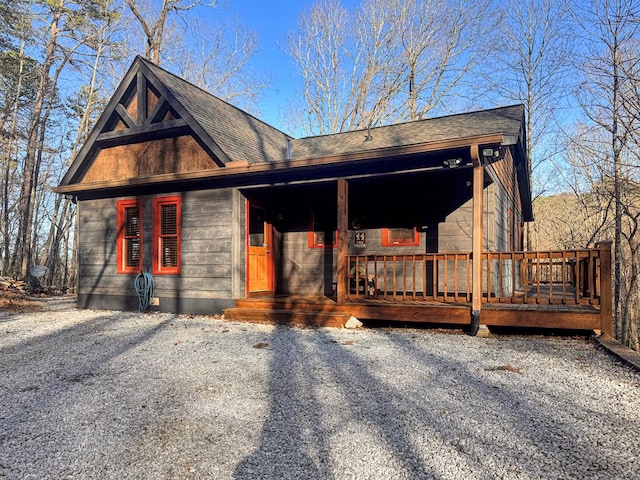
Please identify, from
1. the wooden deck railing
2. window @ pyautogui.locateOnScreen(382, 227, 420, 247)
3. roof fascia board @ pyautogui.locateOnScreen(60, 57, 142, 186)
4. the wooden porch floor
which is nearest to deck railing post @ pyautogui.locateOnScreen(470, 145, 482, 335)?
the wooden porch floor

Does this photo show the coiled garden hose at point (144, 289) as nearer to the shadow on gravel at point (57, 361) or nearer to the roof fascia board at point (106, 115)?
the shadow on gravel at point (57, 361)

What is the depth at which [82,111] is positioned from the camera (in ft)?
66.5

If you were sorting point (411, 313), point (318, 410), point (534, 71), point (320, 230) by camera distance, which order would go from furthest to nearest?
point (534, 71), point (320, 230), point (411, 313), point (318, 410)

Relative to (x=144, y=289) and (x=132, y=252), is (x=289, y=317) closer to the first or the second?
(x=144, y=289)

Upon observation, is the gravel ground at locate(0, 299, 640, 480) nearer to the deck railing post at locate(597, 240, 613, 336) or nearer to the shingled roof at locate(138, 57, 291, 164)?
the deck railing post at locate(597, 240, 613, 336)

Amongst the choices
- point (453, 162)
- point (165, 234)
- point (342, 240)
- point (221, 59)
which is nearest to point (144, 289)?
point (165, 234)

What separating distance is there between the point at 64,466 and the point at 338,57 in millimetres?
23575

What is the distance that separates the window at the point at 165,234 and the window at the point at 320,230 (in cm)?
282

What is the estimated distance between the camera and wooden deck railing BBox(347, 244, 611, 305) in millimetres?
5812

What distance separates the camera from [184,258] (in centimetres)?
832

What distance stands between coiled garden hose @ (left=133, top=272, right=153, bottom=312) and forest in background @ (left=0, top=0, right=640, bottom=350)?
10.2 m

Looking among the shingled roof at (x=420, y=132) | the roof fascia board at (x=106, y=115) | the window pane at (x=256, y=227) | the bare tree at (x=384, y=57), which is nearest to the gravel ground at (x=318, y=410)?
the window pane at (x=256, y=227)

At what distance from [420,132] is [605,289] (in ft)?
18.0

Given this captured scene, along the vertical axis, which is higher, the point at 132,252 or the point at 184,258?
the point at 132,252
